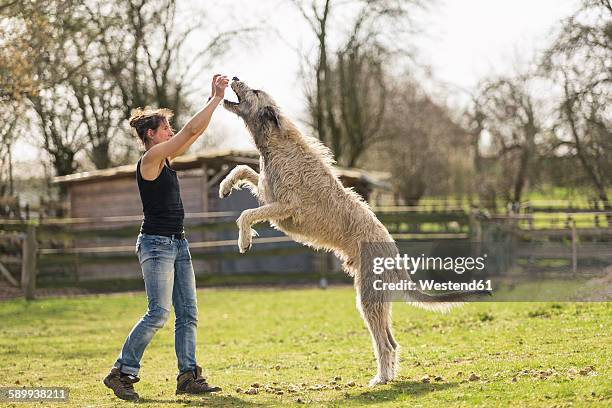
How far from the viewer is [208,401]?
21.1 feet

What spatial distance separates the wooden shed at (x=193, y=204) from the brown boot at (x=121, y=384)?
13.6 metres

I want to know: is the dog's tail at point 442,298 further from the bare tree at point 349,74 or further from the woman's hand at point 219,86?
the bare tree at point 349,74

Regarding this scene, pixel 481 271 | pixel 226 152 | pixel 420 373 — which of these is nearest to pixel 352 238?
pixel 420 373

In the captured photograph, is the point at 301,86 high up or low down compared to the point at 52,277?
up

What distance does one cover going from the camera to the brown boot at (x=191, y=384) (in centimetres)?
678

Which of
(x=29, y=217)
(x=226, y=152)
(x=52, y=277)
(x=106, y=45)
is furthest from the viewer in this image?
(x=106, y=45)

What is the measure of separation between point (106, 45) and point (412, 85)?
61.9 ft

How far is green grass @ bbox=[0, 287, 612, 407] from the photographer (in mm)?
6328

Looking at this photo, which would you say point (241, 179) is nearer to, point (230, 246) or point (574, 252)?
point (574, 252)

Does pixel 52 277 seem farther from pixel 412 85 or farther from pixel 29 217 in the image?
pixel 412 85

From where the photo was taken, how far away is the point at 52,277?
19266 mm

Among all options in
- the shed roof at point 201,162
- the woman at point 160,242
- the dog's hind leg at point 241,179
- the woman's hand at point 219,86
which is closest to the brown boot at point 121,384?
the woman at point 160,242

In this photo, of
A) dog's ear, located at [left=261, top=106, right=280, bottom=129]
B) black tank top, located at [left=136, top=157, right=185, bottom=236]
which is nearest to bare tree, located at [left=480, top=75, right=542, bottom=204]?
dog's ear, located at [left=261, top=106, right=280, bottom=129]

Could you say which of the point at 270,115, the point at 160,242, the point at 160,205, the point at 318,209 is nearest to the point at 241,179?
the point at 270,115
